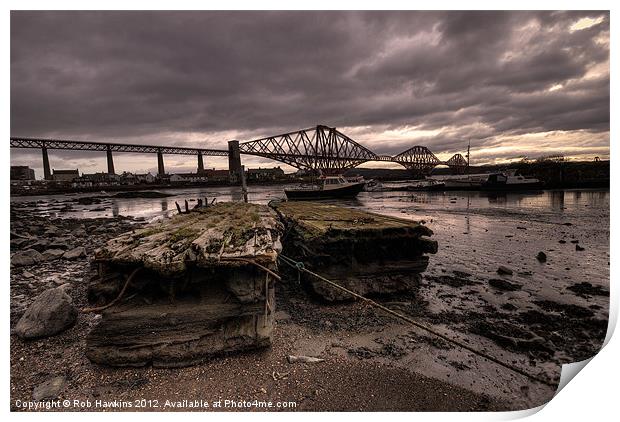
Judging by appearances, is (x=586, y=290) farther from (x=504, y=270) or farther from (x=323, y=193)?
(x=323, y=193)

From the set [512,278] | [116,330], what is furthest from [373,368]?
[512,278]

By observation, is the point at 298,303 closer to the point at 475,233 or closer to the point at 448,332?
the point at 448,332

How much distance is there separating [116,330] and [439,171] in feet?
373

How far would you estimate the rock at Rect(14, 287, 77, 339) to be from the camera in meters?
3.62

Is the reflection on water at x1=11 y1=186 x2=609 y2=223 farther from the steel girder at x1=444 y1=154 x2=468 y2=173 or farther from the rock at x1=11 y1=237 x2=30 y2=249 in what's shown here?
the steel girder at x1=444 y1=154 x2=468 y2=173

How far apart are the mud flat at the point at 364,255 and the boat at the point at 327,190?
25303 mm

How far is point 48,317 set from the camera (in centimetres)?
372

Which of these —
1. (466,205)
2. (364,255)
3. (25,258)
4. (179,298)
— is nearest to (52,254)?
(25,258)

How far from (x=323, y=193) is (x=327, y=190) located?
58 centimetres

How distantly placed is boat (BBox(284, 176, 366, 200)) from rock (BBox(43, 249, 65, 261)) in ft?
77.9
